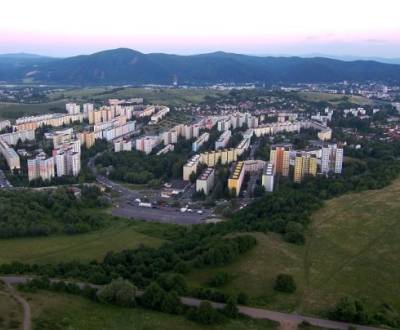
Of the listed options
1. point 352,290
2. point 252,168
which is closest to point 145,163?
point 252,168

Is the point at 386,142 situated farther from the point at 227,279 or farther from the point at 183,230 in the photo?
the point at 227,279

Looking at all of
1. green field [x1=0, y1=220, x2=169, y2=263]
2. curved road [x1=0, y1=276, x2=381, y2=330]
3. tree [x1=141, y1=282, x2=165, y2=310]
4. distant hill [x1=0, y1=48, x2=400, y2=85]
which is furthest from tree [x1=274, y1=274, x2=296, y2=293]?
distant hill [x1=0, y1=48, x2=400, y2=85]

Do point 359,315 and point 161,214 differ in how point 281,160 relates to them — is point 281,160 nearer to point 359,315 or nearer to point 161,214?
point 161,214

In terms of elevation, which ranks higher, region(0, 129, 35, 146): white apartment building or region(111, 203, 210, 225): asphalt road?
region(0, 129, 35, 146): white apartment building

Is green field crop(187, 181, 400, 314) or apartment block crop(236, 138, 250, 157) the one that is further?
apartment block crop(236, 138, 250, 157)

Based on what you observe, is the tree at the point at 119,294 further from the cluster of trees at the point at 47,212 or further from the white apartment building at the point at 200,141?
the white apartment building at the point at 200,141

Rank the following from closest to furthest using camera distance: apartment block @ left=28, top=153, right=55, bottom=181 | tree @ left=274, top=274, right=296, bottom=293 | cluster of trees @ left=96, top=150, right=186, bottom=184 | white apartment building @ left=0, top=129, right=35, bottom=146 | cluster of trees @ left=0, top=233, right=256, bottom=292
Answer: tree @ left=274, top=274, right=296, bottom=293
cluster of trees @ left=0, top=233, right=256, bottom=292
apartment block @ left=28, top=153, right=55, bottom=181
cluster of trees @ left=96, top=150, right=186, bottom=184
white apartment building @ left=0, top=129, right=35, bottom=146

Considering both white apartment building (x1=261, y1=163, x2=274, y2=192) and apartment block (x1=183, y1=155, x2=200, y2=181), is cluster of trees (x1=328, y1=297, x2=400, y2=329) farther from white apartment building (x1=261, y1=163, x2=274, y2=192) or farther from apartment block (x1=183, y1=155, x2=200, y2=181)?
apartment block (x1=183, y1=155, x2=200, y2=181)
